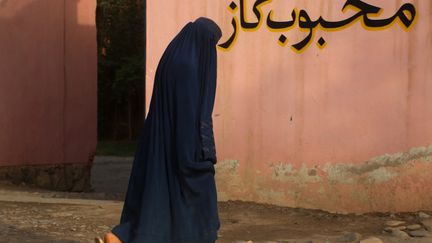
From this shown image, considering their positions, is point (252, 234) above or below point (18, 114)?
below

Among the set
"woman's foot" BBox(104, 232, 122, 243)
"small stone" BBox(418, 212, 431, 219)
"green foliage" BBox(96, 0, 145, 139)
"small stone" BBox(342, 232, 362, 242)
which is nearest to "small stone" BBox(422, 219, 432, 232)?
"small stone" BBox(418, 212, 431, 219)

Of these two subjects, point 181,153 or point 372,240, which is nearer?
point 181,153

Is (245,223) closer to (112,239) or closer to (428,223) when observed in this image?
(428,223)

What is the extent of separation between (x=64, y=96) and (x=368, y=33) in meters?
5.49

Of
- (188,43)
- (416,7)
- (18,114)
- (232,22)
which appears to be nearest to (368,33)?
(416,7)

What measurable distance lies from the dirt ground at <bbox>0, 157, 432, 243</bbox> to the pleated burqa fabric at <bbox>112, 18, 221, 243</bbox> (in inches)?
79.8

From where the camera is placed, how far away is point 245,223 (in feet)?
19.1

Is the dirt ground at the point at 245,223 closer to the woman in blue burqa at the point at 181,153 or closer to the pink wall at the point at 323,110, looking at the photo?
the pink wall at the point at 323,110

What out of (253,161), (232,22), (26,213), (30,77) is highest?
(232,22)

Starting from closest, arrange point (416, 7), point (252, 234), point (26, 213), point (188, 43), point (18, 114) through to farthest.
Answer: point (188, 43), point (252, 234), point (416, 7), point (26, 213), point (18, 114)

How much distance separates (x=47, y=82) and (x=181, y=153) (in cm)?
706

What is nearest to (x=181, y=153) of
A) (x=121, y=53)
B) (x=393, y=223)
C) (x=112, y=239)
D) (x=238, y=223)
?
(x=112, y=239)

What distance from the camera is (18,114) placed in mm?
9062

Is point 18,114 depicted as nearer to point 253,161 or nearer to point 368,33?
point 253,161
